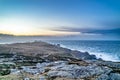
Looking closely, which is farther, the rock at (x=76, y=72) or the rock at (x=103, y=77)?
the rock at (x=76, y=72)

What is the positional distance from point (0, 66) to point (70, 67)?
20690 millimetres

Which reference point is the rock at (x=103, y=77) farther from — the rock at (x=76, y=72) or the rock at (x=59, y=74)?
the rock at (x=59, y=74)

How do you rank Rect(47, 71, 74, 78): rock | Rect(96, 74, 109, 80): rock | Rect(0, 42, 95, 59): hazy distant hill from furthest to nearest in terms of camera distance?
Rect(0, 42, 95, 59): hazy distant hill, Rect(47, 71, 74, 78): rock, Rect(96, 74, 109, 80): rock

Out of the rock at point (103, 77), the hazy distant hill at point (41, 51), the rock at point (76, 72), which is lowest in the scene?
the hazy distant hill at point (41, 51)

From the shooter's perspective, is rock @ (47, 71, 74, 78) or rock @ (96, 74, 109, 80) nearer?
rock @ (96, 74, 109, 80)

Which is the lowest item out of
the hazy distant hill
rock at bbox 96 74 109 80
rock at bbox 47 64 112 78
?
the hazy distant hill

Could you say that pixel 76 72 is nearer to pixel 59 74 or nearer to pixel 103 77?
pixel 59 74

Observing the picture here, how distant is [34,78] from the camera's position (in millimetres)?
45688

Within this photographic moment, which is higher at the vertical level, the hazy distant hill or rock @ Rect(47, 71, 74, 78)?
rock @ Rect(47, 71, 74, 78)

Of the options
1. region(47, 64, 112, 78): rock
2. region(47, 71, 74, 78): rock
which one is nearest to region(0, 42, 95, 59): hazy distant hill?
region(47, 64, 112, 78): rock

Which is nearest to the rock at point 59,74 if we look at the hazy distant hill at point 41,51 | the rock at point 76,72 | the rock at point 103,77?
the rock at point 76,72

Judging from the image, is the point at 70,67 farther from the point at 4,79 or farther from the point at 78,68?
the point at 4,79

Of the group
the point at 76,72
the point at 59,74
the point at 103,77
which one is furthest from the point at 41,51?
the point at 103,77

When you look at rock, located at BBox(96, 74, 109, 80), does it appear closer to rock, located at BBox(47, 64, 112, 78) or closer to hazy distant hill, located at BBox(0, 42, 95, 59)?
rock, located at BBox(47, 64, 112, 78)
